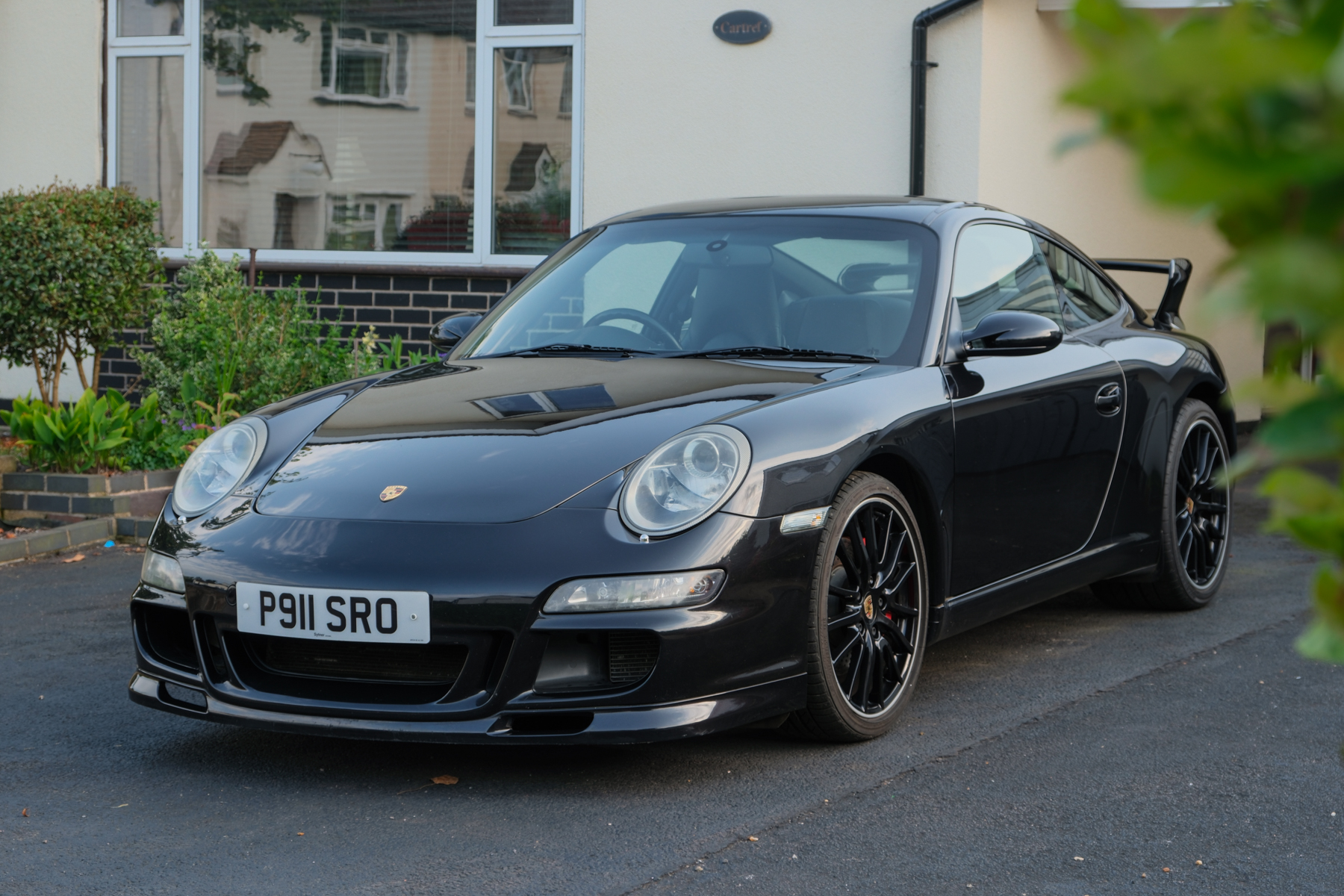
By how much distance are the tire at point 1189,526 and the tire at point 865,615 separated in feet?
5.14

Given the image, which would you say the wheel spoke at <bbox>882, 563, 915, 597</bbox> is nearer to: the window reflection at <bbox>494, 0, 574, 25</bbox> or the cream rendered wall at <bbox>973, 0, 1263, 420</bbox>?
the cream rendered wall at <bbox>973, 0, 1263, 420</bbox>

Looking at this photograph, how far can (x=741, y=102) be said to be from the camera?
29.5 ft

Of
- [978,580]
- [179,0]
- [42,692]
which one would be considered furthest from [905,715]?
[179,0]

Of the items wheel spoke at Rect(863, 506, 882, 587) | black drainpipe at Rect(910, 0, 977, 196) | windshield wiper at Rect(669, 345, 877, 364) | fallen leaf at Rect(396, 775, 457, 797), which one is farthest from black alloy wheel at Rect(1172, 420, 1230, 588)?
black drainpipe at Rect(910, 0, 977, 196)

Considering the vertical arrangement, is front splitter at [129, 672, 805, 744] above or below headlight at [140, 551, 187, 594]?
below

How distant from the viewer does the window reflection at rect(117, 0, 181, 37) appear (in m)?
10.5

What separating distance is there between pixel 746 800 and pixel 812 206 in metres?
2.02

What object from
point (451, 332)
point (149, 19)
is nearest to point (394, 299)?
point (149, 19)

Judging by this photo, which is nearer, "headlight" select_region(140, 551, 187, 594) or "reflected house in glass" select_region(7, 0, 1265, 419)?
"headlight" select_region(140, 551, 187, 594)

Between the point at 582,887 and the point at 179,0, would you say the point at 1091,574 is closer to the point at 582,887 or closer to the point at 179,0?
the point at 582,887

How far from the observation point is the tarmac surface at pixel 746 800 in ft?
9.25

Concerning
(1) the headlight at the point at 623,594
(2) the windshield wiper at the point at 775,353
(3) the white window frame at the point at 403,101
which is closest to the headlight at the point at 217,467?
(1) the headlight at the point at 623,594

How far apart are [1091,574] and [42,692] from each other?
3063mm

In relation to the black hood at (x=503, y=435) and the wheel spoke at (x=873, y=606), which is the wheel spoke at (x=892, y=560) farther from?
the black hood at (x=503, y=435)
